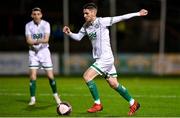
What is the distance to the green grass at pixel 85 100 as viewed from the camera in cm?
1225

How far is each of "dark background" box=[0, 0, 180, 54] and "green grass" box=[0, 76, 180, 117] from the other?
10.3 m

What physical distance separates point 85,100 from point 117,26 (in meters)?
15.4

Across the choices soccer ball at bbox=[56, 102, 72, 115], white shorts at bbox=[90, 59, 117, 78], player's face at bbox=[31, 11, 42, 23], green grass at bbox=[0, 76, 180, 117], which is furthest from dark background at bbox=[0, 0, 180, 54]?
soccer ball at bbox=[56, 102, 72, 115]

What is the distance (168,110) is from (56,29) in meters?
17.8

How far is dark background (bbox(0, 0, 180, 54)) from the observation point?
30391mm

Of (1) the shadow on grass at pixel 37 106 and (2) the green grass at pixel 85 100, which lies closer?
(2) the green grass at pixel 85 100

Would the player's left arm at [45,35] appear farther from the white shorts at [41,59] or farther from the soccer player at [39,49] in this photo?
the white shorts at [41,59]

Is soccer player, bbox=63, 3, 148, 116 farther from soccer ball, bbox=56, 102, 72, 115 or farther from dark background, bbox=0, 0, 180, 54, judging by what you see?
dark background, bbox=0, 0, 180, 54

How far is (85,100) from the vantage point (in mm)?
15117

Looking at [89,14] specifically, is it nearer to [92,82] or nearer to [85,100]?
[92,82]

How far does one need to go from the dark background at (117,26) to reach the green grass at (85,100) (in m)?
10.3

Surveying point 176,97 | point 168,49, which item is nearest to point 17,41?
point 168,49

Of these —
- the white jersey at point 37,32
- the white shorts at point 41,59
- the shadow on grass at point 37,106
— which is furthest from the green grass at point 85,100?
the white jersey at point 37,32

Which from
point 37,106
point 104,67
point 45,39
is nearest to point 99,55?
point 104,67
